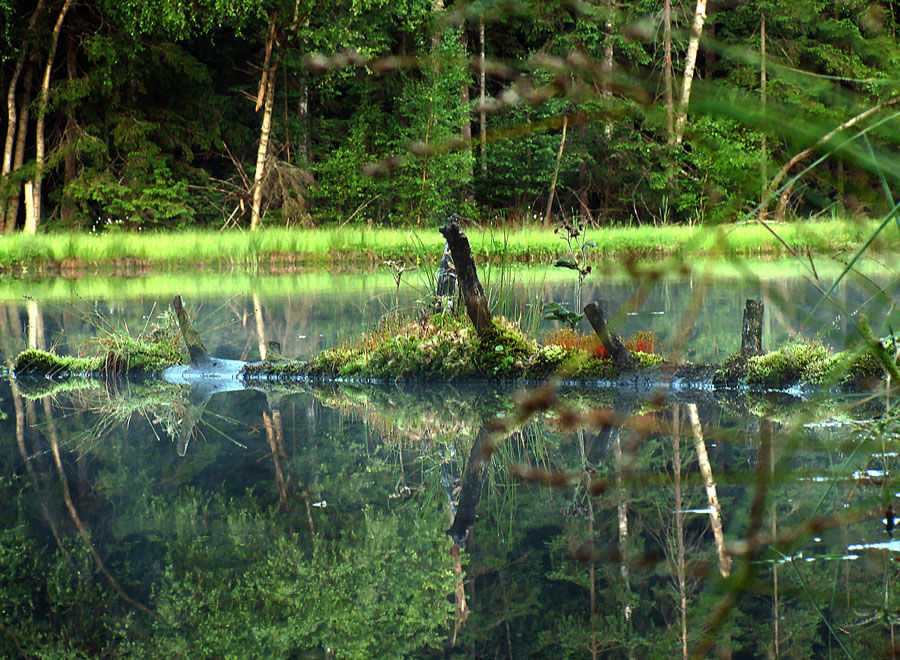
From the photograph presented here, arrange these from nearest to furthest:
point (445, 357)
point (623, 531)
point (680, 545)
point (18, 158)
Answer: point (680, 545) → point (623, 531) → point (445, 357) → point (18, 158)

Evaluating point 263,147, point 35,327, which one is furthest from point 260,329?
point 263,147

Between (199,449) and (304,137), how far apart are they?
2002 cm

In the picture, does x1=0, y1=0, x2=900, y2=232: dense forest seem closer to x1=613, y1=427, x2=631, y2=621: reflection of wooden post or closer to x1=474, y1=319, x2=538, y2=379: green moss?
x1=474, y1=319, x2=538, y2=379: green moss

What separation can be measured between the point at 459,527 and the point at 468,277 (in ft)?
9.79

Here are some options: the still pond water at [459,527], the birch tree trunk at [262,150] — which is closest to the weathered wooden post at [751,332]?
the still pond water at [459,527]

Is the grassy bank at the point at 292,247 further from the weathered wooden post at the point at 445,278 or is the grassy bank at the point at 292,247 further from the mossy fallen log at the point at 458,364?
the mossy fallen log at the point at 458,364

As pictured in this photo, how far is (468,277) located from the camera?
5.79 meters

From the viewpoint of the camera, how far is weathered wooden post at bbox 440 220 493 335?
5.73 m

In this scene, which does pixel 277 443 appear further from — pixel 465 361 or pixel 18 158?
pixel 18 158

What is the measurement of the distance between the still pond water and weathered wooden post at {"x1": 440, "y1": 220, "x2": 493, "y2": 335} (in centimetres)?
64

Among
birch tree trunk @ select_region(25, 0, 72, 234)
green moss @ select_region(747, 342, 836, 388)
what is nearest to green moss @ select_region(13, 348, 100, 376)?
green moss @ select_region(747, 342, 836, 388)

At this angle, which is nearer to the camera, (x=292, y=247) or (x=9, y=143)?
(x=292, y=247)

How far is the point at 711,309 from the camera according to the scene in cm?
966

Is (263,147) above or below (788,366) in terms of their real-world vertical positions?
above
